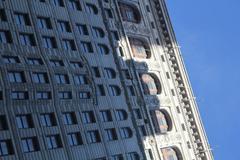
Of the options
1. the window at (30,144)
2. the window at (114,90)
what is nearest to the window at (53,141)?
the window at (30,144)

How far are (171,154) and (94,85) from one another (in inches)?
636

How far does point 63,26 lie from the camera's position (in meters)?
57.1

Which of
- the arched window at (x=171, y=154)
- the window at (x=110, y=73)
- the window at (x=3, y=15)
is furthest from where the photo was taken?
the arched window at (x=171, y=154)

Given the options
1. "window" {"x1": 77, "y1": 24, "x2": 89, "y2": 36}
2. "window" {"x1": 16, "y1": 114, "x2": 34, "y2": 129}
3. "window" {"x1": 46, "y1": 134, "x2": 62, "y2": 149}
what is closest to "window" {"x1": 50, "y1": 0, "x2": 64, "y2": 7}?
"window" {"x1": 77, "y1": 24, "x2": 89, "y2": 36}

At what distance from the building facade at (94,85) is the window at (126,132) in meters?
0.11

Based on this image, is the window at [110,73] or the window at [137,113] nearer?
the window at [110,73]

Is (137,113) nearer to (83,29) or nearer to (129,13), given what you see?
(83,29)

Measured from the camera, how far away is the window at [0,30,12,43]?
4840 cm

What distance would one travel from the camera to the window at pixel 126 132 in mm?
58803

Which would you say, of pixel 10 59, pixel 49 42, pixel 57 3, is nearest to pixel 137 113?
pixel 49 42

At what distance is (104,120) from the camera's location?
56750 mm

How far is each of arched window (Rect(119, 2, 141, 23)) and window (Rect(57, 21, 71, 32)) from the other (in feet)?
43.7

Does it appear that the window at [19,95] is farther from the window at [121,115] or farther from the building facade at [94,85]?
the window at [121,115]

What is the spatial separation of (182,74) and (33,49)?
1098 inches
